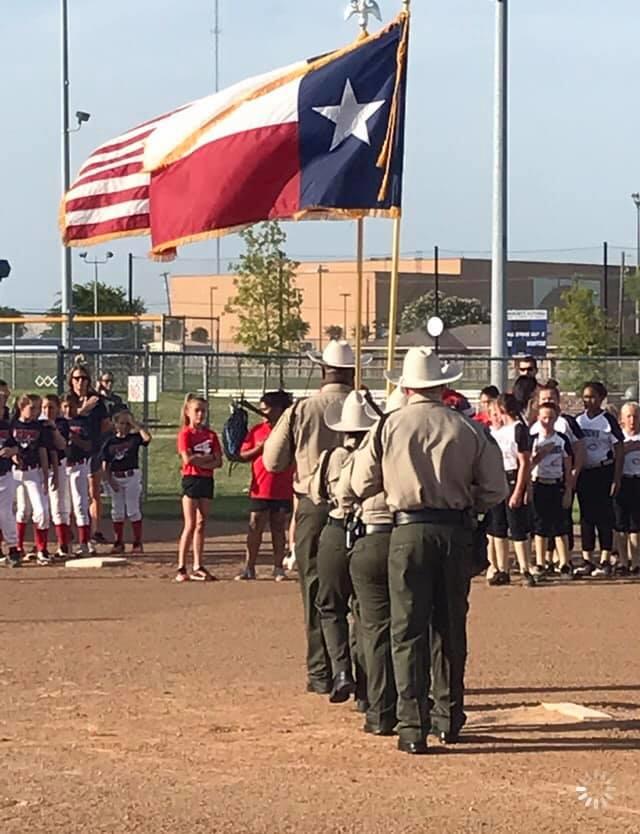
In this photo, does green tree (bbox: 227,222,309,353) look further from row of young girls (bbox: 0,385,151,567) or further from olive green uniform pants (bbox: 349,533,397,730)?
olive green uniform pants (bbox: 349,533,397,730)

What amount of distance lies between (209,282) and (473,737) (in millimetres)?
103083

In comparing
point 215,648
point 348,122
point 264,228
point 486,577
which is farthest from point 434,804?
point 264,228

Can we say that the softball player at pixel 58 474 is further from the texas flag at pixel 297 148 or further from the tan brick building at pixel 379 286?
the tan brick building at pixel 379 286

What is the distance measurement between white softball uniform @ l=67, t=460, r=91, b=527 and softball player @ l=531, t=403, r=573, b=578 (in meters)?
4.91

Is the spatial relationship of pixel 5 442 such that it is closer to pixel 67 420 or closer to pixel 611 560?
pixel 67 420

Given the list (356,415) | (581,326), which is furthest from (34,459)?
(581,326)

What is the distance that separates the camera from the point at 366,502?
8.96 meters

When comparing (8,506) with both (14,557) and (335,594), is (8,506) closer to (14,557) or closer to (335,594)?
(14,557)

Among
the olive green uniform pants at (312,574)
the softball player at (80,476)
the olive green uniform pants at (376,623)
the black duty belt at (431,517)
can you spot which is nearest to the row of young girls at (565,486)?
the softball player at (80,476)

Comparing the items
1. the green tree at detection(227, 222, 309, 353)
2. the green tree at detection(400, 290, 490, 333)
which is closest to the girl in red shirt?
the green tree at detection(227, 222, 309, 353)

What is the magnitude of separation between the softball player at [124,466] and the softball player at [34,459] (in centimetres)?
90

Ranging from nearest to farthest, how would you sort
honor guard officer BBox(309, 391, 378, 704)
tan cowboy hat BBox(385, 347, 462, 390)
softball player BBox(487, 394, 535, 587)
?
1. tan cowboy hat BBox(385, 347, 462, 390)
2. honor guard officer BBox(309, 391, 378, 704)
3. softball player BBox(487, 394, 535, 587)

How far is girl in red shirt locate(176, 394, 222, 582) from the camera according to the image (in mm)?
15695

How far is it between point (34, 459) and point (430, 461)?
9130mm
